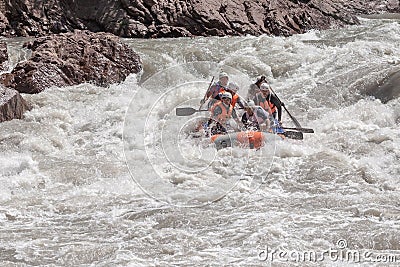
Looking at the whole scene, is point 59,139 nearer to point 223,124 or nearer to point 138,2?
point 223,124

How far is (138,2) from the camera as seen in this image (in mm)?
16312

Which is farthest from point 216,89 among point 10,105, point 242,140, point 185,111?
point 10,105

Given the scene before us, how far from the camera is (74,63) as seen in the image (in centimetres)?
1211

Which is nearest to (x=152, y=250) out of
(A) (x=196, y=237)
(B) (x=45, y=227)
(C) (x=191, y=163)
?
(A) (x=196, y=237)

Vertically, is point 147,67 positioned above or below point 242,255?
above

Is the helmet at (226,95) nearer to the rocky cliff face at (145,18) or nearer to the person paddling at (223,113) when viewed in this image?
the person paddling at (223,113)

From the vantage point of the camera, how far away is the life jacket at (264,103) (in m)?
9.75

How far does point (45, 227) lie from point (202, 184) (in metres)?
2.09

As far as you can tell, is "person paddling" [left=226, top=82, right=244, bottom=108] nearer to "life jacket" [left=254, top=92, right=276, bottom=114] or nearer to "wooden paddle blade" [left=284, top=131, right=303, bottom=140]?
"life jacket" [left=254, top=92, right=276, bottom=114]

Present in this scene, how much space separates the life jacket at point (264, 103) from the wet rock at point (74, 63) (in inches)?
136

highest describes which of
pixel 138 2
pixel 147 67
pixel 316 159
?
pixel 138 2

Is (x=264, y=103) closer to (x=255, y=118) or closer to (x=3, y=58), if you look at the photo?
(x=255, y=118)

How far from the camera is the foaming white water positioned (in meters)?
6.04

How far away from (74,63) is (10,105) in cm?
255
